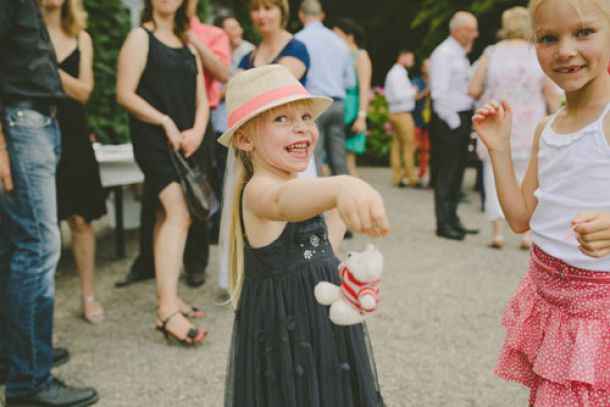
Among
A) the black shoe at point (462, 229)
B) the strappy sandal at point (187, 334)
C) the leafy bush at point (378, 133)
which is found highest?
the strappy sandal at point (187, 334)

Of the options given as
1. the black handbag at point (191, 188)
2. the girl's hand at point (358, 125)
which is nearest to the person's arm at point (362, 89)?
the girl's hand at point (358, 125)

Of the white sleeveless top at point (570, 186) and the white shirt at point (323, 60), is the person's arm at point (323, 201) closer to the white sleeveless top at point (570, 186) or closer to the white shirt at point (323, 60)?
the white sleeveless top at point (570, 186)

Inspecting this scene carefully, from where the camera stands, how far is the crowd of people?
5.68 ft

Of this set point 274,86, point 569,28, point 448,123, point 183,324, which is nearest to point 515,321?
point 569,28

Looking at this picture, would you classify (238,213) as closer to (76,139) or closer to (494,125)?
(494,125)

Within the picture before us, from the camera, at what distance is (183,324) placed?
137 inches

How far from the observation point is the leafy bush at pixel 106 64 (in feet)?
21.3

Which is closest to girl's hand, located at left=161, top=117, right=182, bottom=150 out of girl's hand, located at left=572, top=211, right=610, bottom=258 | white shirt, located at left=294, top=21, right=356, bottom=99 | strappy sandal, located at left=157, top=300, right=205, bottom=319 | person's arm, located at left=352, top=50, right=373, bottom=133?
strappy sandal, located at left=157, top=300, right=205, bottom=319

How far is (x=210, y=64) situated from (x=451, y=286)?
2.43 meters

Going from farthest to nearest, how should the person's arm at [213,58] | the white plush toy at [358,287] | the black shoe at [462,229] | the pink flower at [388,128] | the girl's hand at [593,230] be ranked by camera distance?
the pink flower at [388,128] → the black shoe at [462,229] → the person's arm at [213,58] → the girl's hand at [593,230] → the white plush toy at [358,287]

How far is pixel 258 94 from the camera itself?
1772 millimetres

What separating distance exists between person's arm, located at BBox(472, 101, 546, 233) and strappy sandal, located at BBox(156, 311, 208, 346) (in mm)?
2034

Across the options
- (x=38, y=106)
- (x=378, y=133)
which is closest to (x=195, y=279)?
(x=38, y=106)

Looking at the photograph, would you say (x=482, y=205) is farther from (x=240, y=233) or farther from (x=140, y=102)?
(x=240, y=233)
